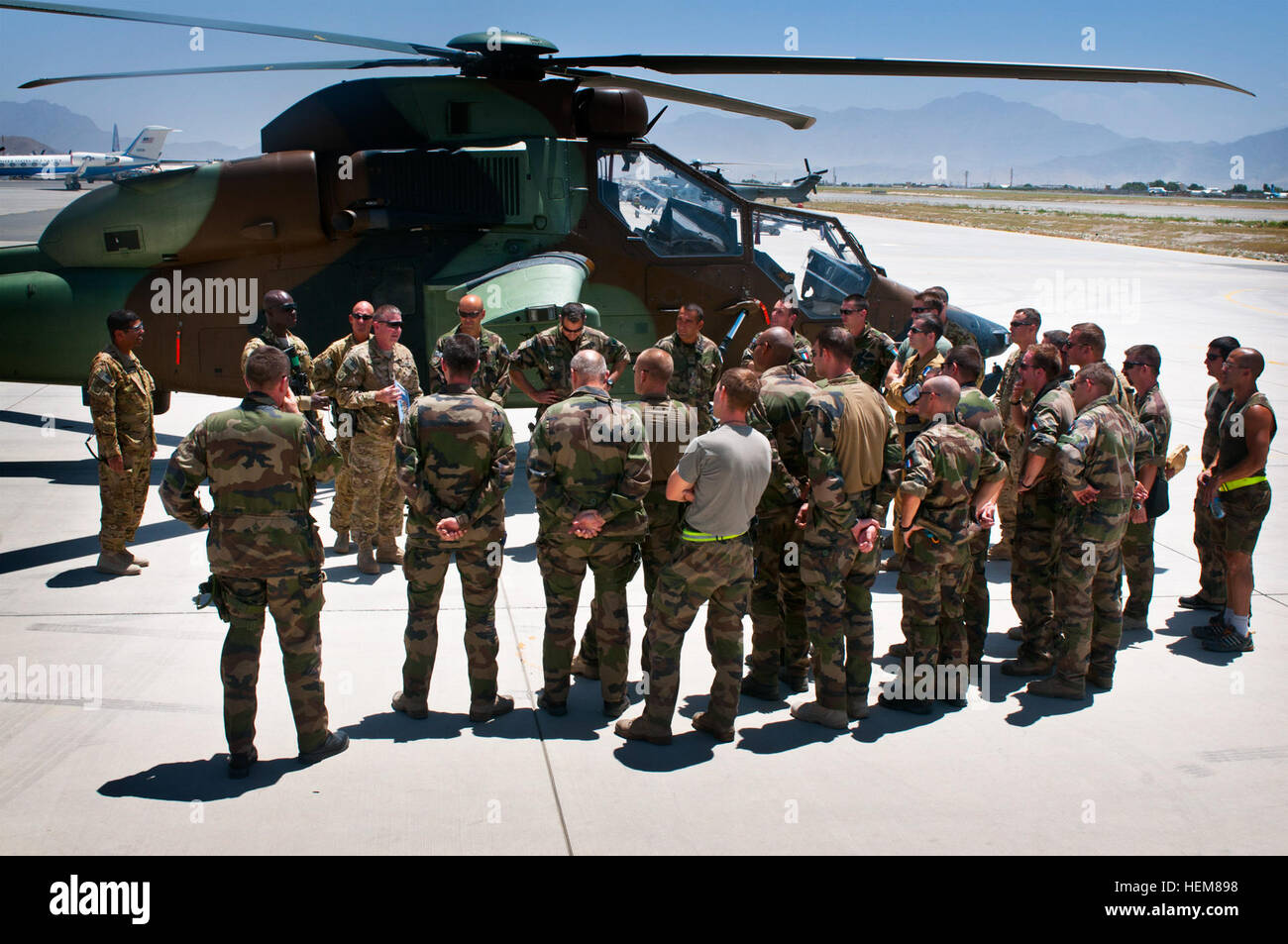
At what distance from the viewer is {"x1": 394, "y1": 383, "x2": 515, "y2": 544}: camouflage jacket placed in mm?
4402

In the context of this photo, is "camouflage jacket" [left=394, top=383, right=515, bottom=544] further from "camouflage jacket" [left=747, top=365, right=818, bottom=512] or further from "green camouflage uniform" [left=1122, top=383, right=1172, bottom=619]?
"green camouflage uniform" [left=1122, top=383, right=1172, bottom=619]

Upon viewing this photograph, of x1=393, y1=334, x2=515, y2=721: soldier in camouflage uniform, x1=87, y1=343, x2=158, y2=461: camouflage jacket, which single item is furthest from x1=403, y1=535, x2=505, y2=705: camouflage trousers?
x1=87, y1=343, x2=158, y2=461: camouflage jacket

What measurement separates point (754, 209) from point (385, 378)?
12.5 feet

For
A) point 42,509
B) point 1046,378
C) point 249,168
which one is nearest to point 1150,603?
point 1046,378

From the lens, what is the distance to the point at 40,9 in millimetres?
6336

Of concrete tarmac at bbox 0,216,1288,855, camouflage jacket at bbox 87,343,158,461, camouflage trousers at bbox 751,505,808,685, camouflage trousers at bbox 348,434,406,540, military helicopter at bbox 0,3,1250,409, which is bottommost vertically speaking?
concrete tarmac at bbox 0,216,1288,855

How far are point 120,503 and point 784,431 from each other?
13.9 ft

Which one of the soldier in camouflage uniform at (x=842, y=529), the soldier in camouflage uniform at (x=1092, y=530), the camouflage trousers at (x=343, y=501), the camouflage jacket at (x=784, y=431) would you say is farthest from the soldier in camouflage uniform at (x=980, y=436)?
the camouflage trousers at (x=343, y=501)

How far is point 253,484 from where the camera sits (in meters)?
3.98

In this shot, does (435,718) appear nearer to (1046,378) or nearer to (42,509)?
(1046,378)

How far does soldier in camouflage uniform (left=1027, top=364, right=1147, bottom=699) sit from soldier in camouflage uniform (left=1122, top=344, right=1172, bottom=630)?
1.55 ft

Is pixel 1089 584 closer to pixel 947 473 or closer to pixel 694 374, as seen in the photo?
pixel 947 473

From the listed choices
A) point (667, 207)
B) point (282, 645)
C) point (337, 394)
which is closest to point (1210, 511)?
point (667, 207)

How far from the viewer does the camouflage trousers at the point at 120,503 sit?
6250mm
